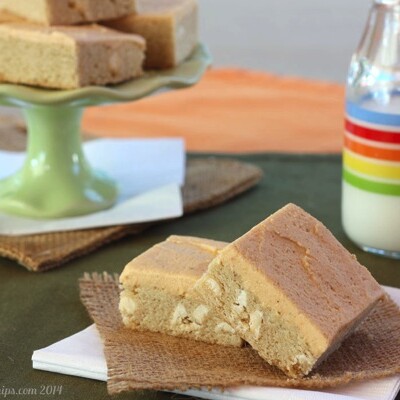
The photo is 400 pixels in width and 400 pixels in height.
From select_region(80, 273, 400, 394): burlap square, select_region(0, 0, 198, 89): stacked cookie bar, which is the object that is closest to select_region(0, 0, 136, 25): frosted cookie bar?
select_region(0, 0, 198, 89): stacked cookie bar

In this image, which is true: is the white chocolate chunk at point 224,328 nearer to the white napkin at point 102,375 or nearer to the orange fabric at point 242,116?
the white napkin at point 102,375

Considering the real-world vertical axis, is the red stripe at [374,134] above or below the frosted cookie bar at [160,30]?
below

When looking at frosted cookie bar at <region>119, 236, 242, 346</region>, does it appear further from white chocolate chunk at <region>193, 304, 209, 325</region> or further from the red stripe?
the red stripe

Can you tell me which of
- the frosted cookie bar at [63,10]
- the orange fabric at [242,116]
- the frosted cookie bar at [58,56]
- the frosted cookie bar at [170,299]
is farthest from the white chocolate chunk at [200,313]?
the orange fabric at [242,116]

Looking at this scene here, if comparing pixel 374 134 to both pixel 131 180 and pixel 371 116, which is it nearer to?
pixel 371 116

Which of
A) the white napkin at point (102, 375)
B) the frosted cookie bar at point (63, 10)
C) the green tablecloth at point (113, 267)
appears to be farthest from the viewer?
the frosted cookie bar at point (63, 10)

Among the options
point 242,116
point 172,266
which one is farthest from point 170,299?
point 242,116

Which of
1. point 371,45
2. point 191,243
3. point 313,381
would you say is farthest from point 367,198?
point 313,381
